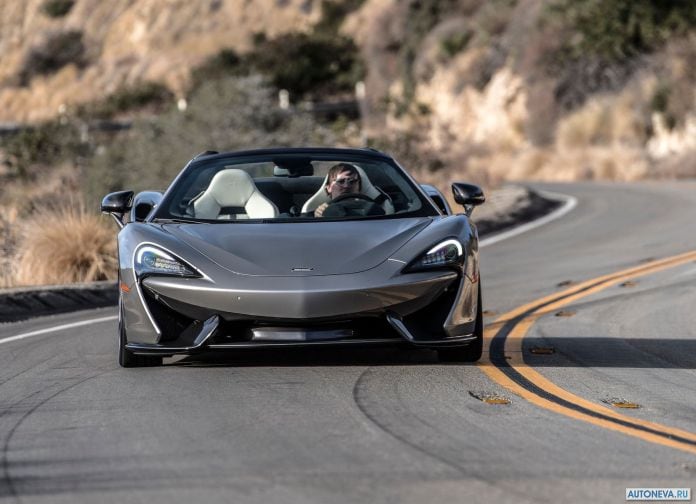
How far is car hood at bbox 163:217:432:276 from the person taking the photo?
8008 mm

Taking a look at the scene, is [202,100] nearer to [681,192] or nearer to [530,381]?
[681,192]

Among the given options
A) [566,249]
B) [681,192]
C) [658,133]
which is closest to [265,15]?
[658,133]

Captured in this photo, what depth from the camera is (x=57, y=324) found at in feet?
38.1

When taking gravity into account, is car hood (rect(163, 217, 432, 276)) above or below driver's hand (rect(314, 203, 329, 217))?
below

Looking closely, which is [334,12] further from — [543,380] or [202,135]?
[543,380]

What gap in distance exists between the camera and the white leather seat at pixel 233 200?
927 centimetres

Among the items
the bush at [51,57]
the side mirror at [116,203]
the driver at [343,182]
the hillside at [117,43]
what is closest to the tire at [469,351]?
the driver at [343,182]

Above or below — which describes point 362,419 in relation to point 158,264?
below

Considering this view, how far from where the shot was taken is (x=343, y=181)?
944 cm

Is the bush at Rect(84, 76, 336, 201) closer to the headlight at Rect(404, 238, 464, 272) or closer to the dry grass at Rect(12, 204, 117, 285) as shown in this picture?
the dry grass at Rect(12, 204, 117, 285)

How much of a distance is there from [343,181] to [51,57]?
86.4 m

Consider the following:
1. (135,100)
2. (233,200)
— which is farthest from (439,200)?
(135,100)

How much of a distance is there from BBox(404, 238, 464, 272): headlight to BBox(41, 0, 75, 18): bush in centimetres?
9466

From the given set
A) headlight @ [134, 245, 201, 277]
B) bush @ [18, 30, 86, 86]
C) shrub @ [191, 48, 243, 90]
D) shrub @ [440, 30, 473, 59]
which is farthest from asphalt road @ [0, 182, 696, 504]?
bush @ [18, 30, 86, 86]
